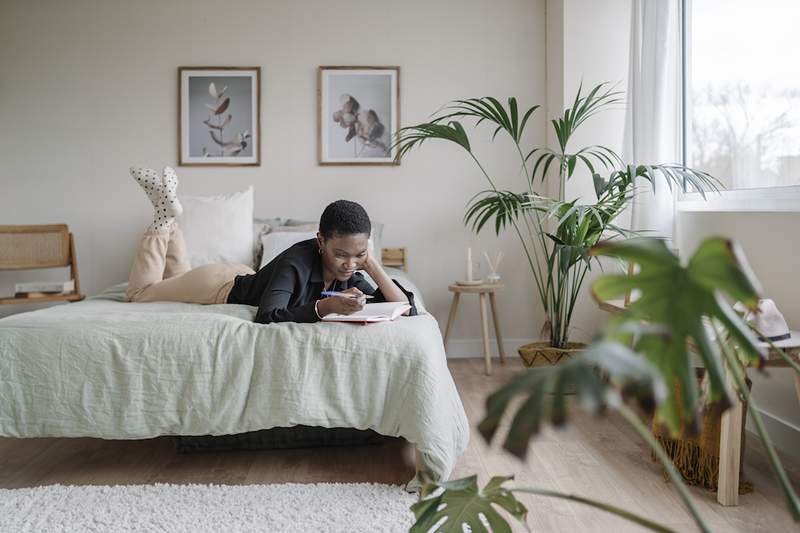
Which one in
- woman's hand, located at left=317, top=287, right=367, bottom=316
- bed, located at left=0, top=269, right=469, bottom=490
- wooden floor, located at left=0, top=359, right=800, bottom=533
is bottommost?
wooden floor, located at left=0, top=359, right=800, bottom=533

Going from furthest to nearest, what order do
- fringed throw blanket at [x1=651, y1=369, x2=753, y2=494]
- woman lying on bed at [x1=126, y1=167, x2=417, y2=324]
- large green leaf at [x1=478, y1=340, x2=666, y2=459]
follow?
1. woman lying on bed at [x1=126, y1=167, x2=417, y2=324]
2. fringed throw blanket at [x1=651, y1=369, x2=753, y2=494]
3. large green leaf at [x1=478, y1=340, x2=666, y2=459]

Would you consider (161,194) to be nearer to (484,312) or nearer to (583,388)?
(484,312)

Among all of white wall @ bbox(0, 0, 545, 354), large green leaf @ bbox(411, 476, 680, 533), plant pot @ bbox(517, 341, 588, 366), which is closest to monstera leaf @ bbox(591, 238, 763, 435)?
large green leaf @ bbox(411, 476, 680, 533)

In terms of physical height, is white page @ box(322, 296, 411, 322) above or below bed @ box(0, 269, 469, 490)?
above

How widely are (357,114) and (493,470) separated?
2.60 metres

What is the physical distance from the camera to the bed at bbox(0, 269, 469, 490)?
2.06 metres

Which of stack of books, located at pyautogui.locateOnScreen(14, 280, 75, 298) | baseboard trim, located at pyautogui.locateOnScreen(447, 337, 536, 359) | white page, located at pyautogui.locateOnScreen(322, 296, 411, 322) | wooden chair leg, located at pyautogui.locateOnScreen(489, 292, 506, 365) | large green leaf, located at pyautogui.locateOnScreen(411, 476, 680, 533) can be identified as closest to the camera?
large green leaf, located at pyautogui.locateOnScreen(411, 476, 680, 533)

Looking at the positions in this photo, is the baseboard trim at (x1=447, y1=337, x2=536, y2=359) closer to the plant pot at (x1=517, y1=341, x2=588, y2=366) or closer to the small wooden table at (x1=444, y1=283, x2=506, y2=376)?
the small wooden table at (x1=444, y1=283, x2=506, y2=376)

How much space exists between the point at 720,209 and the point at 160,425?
2.46 m

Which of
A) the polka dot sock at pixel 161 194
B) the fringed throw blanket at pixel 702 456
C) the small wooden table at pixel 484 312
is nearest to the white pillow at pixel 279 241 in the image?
the polka dot sock at pixel 161 194

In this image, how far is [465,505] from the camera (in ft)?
3.30

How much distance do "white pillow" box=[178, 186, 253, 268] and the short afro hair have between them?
150cm

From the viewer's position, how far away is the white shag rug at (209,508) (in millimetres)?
1802

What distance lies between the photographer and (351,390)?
2066 millimetres
